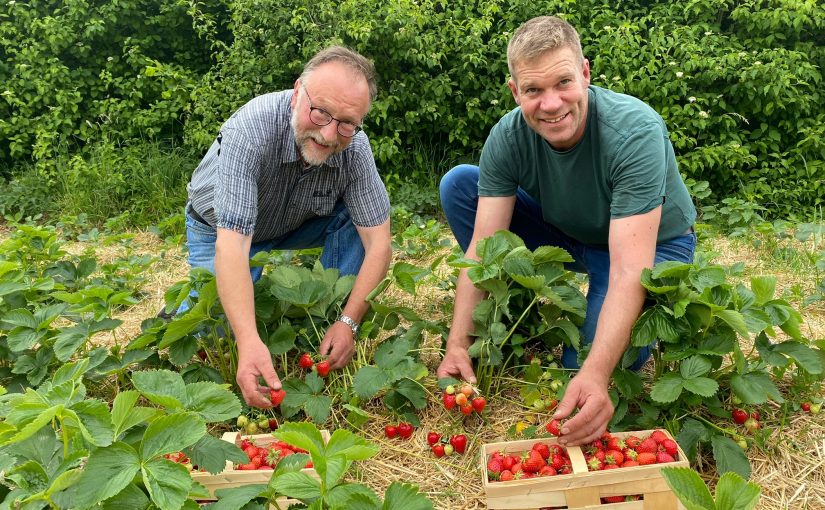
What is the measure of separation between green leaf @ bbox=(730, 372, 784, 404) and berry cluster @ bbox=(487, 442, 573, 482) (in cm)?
57

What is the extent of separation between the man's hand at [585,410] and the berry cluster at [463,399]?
345mm

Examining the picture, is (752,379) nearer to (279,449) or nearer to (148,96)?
(279,449)

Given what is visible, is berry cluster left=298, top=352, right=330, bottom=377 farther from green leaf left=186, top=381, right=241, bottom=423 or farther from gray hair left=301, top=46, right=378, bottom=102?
gray hair left=301, top=46, right=378, bottom=102

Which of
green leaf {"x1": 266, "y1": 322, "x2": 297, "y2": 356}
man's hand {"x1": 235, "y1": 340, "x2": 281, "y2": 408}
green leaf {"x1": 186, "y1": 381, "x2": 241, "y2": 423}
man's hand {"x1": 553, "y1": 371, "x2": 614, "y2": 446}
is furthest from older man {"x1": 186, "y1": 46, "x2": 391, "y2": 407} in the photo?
man's hand {"x1": 553, "y1": 371, "x2": 614, "y2": 446}

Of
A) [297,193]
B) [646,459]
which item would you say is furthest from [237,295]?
[646,459]

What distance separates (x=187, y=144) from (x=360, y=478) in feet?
15.4

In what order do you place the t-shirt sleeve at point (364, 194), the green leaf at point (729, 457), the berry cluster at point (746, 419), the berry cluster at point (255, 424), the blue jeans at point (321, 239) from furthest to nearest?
the blue jeans at point (321, 239)
the t-shirt sleeve at point (364, 194)
the berry cluster at point (255, 424)
the berry cluster at point (746, 419)
the green leaf at point (729, 457)

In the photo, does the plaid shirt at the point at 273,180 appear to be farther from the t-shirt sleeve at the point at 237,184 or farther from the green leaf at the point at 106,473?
the green leaf at the point at 106,473

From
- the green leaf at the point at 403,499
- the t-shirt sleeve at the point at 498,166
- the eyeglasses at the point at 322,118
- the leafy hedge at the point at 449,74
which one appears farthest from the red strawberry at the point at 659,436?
the leafy hedge at the point at 449,74

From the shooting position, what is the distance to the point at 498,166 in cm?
259

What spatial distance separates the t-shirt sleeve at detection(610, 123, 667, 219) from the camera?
218 cm

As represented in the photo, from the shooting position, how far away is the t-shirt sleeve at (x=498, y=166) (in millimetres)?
2561

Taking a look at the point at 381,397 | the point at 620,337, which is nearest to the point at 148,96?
the point at 381,397

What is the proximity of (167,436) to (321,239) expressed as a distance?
1922 millimetres
